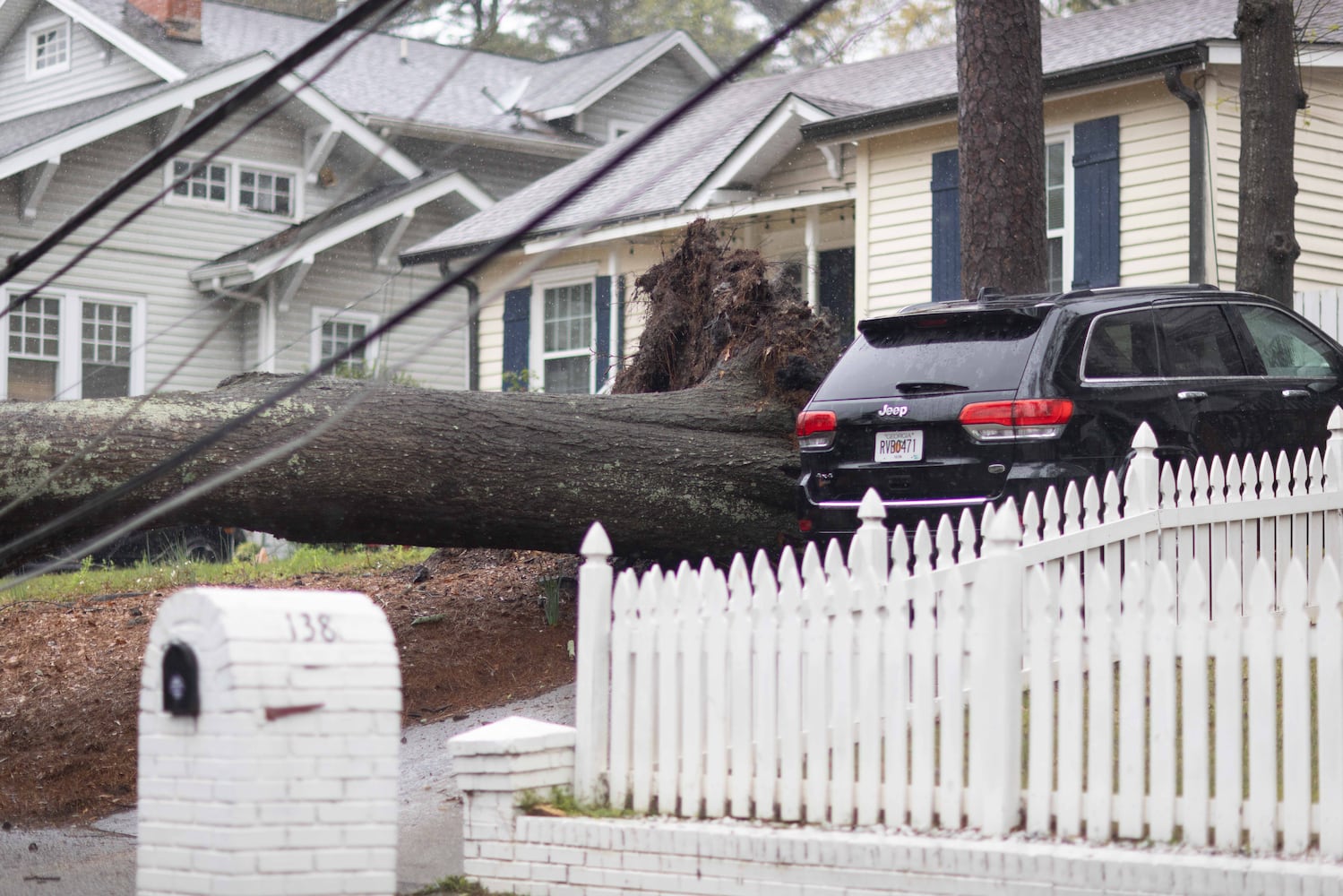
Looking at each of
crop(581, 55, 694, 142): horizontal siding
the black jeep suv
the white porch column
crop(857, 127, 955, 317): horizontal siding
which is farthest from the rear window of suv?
crop(581, 55, 694, 142): horizontal siding

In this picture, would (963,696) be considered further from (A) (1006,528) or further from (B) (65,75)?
(B) (65,75)

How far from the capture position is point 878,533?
553 centimetres

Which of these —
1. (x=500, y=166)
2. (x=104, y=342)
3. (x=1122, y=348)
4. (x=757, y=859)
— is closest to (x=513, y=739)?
(x=757, y=859)

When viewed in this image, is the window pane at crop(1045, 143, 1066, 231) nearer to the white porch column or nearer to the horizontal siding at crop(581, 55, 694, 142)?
the white porch column

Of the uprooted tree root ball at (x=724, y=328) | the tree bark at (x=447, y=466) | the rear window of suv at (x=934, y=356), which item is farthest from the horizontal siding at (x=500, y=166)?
the rear window of suv at (x=934, y=356)

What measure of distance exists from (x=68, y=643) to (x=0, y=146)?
52.6 feet

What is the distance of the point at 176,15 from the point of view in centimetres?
2544

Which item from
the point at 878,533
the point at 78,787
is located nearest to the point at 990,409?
the point at 878,533

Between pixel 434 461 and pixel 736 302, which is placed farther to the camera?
pixel 736 302

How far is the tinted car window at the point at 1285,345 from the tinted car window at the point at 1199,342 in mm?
267

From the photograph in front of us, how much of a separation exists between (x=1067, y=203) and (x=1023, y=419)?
9208 mm

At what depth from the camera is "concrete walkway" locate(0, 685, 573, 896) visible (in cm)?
590

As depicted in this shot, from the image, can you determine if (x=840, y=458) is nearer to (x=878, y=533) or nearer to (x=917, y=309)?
(x=917, y=309)

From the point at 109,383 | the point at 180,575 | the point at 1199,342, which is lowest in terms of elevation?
the point at 180,575
